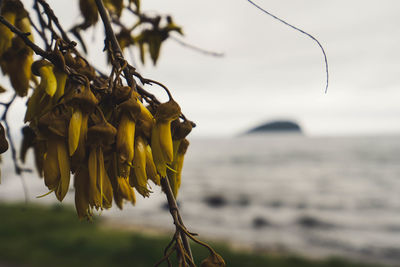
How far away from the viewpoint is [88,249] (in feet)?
37.1

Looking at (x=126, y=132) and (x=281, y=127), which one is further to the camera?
(x=281, y=127)

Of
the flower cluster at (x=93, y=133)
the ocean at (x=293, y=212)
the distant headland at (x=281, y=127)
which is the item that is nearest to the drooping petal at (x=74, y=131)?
the flower cluster at (x=93, y=133)

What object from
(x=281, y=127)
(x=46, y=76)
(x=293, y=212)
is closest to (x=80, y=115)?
(x=46, y=76)

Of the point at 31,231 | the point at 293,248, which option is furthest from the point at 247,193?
the point at 31,231

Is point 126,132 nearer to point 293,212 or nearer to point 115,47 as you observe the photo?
point 115,47

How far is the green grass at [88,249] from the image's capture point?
403 inches

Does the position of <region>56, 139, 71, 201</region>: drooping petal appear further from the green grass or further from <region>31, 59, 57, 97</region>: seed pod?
the green grass

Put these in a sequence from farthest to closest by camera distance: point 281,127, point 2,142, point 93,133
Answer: point 281,127 < point 2,142 < point 93,133

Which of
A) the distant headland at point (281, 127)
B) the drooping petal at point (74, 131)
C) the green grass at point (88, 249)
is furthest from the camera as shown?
the distant headland at point (281, 127)

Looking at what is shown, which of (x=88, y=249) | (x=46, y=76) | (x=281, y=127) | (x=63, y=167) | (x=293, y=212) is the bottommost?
(x=88, y=249)

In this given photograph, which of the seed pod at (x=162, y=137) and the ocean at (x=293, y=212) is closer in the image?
the seed pod at (x=162, y=137)

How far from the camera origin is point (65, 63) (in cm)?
67

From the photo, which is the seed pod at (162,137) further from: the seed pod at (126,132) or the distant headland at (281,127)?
the distant headland at (281,127)

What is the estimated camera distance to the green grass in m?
10.2
